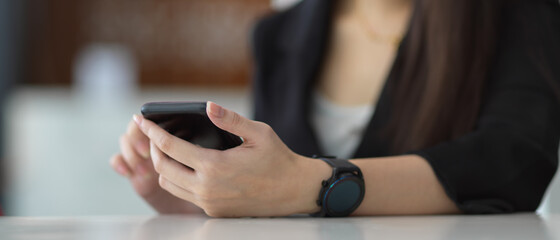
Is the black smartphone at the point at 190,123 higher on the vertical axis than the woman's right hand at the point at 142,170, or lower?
higher

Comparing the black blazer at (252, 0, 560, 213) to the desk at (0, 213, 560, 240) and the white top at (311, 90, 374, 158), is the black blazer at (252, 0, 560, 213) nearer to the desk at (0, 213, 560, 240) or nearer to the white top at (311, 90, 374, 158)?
the white top at (311, 90, 374, 158)

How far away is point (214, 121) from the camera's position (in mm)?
565

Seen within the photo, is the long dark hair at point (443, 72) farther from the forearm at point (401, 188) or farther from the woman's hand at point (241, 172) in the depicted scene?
the woman's hand at point (241, 172)

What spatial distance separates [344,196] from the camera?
2.27 feet

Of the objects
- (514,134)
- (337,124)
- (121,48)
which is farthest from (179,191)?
(121,48)

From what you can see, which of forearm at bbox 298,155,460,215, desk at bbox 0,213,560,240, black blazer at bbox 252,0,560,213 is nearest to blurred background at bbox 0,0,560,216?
Answer: black blazer at bbox 252,0,560,213

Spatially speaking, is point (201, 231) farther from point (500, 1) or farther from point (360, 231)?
point (500, 1)

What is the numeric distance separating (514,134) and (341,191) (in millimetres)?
345

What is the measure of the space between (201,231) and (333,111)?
0.80 metres

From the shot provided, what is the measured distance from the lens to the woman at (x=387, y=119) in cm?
65

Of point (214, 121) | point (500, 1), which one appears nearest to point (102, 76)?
point (500, 1)

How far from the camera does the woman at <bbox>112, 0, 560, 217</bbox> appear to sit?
65cm

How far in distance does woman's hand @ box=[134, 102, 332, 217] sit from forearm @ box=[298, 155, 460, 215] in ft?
0.26

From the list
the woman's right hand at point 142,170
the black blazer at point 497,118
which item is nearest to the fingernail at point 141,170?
the woman's right hand at point 142,170
